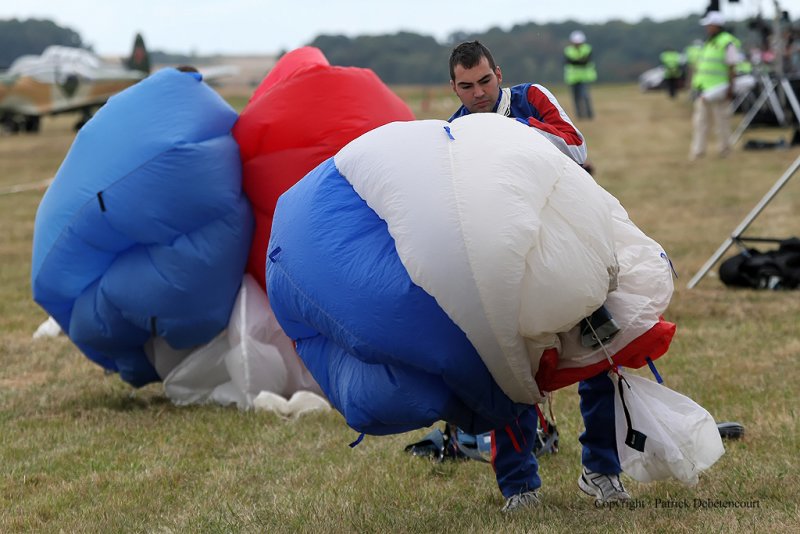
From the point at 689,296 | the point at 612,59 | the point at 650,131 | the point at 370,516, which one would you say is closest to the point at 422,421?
the point at 370,516

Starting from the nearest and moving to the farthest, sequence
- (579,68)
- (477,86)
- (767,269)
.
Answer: (477,86) → (767,269) → (579,68)

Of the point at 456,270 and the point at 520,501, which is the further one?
the point at 520,501

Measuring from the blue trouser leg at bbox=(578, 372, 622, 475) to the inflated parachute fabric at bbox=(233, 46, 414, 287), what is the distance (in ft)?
7.84

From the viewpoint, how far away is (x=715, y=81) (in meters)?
18.4

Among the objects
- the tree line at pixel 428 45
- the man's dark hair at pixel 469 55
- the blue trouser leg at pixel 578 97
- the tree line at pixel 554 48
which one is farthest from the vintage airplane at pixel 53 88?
the man's dark hair at pixel 469 55

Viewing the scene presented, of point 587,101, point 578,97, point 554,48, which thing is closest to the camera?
point 578,97

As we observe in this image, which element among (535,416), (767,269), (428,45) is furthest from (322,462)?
(428,45)

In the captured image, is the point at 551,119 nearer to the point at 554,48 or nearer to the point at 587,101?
the point at 587,101

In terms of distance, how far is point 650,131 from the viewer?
2645 centimetres

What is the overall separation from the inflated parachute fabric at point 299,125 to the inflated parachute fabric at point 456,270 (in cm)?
210

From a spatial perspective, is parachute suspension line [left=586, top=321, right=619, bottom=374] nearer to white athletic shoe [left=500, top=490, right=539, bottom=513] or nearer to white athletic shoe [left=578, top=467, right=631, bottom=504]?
white athletic shoe [left=578, top=467, right=631, bottom=504]

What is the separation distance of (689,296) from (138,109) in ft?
15.5

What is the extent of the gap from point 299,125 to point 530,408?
8.30ft

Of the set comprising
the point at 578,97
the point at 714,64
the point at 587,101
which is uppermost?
the point at 714,64
